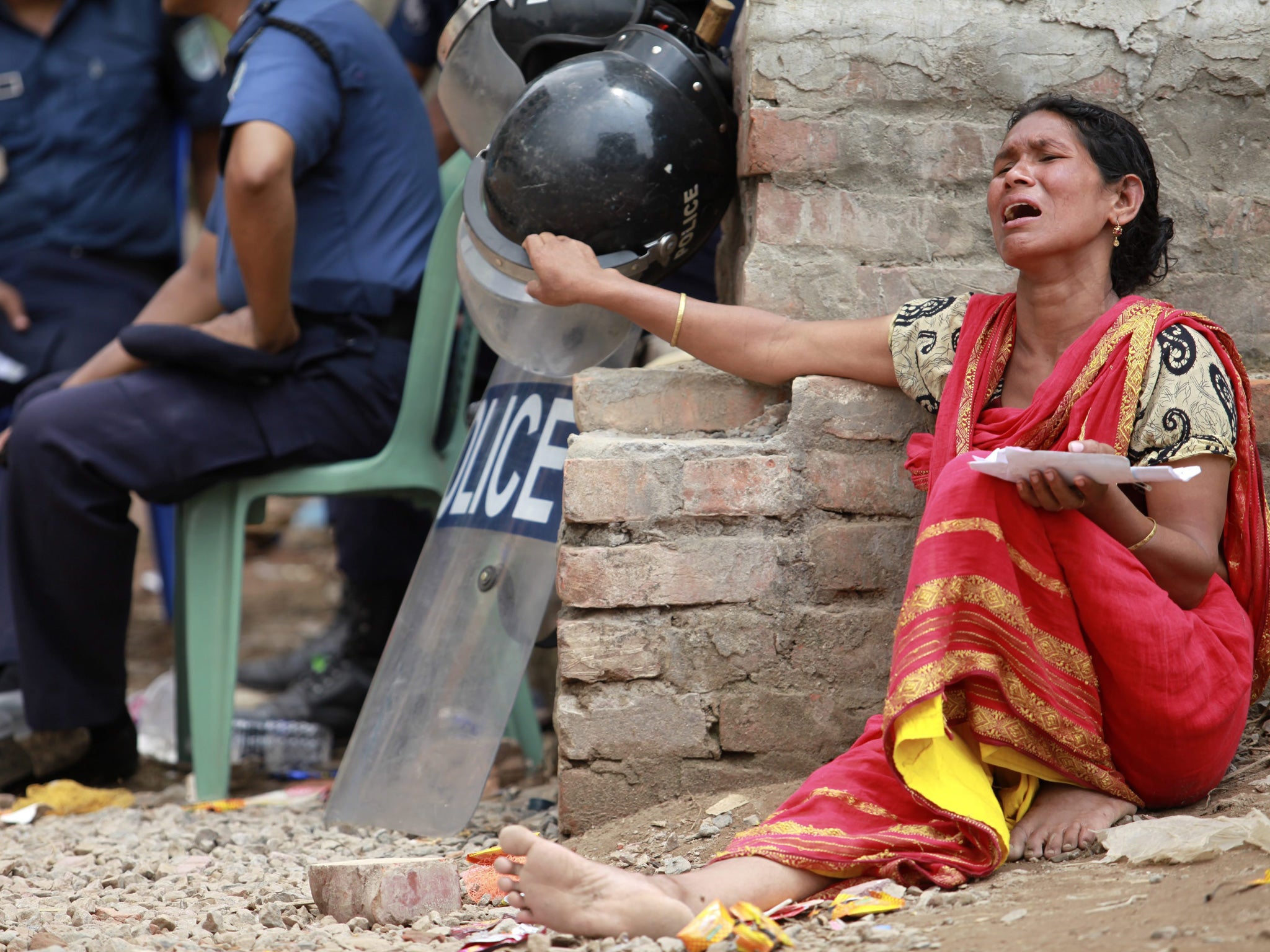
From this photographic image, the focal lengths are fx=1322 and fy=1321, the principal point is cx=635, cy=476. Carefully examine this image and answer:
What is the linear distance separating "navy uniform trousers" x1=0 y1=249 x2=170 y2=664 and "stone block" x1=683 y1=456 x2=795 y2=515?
2509 millimetres

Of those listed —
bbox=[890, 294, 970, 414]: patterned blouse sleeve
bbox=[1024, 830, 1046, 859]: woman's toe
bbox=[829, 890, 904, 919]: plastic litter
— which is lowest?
bbox=[829, 890, 904, 919]: plastic litter

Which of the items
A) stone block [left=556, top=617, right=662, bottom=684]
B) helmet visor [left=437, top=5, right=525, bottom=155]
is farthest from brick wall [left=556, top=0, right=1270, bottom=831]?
helmet visor [left=437, top=5, right=525, bottom=155]

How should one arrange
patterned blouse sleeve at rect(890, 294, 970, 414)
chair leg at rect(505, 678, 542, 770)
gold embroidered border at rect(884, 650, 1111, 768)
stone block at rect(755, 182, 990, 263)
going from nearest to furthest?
gold embroidered border at rect(884, 650, 1111, 768) → patterned blouse sleeve at rect(890, 294, 970, 414) → stone block at rect(755, 182, 990, 263) → chair leg at rect(505, 678, 542, 770)

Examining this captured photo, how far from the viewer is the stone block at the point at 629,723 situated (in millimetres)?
2312

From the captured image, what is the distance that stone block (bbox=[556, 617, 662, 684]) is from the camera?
7.54 ft

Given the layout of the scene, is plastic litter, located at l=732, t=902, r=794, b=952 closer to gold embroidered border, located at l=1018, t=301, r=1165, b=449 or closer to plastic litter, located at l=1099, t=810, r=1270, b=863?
plastic litter, located at l=1099, t=810, r=1270, b=863

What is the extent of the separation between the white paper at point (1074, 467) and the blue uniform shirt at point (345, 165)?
1.81m

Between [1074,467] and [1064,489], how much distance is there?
7 centimetres

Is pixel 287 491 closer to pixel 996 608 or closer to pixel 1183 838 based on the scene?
pixel 996 608

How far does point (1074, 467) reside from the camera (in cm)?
175

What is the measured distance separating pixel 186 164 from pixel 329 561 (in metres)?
2.68

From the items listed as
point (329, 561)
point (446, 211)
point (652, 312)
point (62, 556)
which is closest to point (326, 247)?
point (446, 211)


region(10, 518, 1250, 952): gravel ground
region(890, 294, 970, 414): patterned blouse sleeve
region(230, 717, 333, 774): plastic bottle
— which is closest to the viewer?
region(10, 518, 1250, 952): gravel ground

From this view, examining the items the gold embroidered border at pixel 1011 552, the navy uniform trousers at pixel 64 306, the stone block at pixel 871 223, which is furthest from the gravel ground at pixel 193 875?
the navy uniform trousers at pixel 64 306
